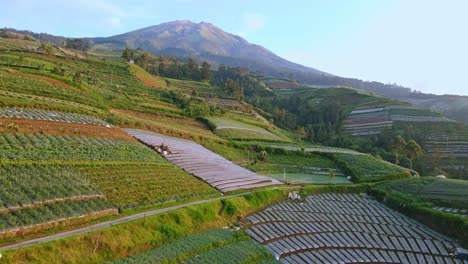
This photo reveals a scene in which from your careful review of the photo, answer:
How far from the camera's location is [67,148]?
30.4 m

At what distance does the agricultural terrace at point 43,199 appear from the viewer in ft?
62.5

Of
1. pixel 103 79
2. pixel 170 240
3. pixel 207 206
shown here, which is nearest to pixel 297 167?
pixel 207 206

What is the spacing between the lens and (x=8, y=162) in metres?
24.5

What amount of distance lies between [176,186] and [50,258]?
540 inches

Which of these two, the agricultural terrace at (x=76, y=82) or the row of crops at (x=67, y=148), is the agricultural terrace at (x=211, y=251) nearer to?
the row of crops at (x=67, y=148)

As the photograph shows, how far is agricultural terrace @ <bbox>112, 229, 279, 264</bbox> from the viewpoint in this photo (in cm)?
2003

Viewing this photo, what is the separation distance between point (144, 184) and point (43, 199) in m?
8.27

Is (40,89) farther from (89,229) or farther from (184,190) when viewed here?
(89,229)

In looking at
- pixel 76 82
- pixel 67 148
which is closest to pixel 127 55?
pixel 76 82

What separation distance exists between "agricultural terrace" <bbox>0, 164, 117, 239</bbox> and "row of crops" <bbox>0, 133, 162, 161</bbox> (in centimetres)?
189

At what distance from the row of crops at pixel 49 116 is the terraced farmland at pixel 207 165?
429cm

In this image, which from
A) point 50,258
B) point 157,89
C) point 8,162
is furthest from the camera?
point 157,89

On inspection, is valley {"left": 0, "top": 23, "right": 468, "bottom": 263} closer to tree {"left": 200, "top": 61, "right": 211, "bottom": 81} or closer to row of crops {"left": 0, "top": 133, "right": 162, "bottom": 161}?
row of crops {"left": 0, "top": 133, "right": 162, "bottom": 161}

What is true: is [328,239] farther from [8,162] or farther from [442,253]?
[8,162]
